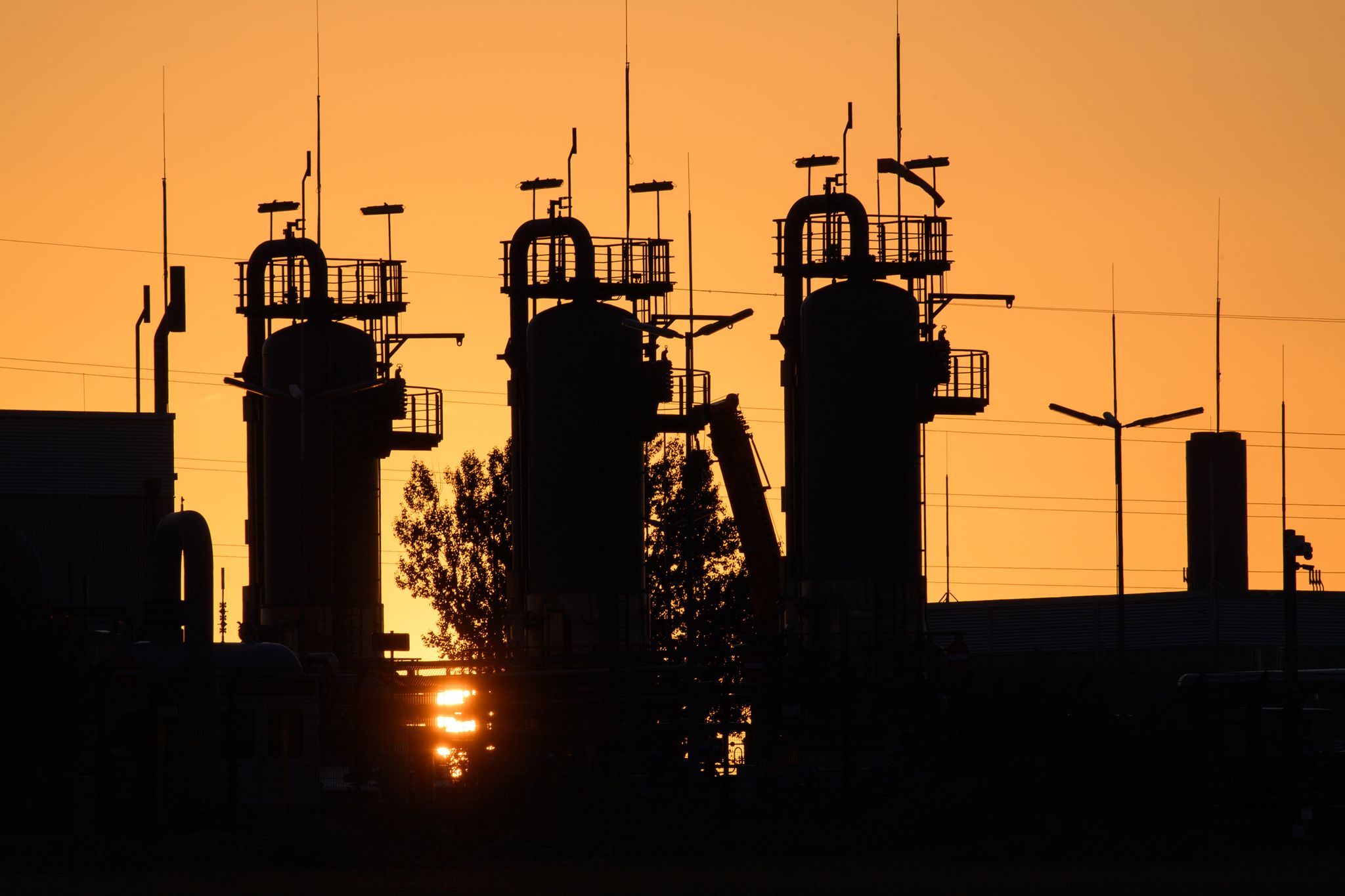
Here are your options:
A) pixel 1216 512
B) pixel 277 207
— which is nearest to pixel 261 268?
pixel 277 207

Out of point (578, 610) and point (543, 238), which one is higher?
point (543, 238)

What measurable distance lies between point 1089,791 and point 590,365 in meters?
20.6

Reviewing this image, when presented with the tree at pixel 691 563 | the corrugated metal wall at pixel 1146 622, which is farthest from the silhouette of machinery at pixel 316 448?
the corrugated metal wall at pixel 1146 622

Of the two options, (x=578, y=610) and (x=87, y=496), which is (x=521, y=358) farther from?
(x=87, y=496)

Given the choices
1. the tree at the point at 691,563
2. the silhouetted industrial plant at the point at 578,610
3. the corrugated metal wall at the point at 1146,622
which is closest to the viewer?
the silhouetted industrial plant at the point at 578,610

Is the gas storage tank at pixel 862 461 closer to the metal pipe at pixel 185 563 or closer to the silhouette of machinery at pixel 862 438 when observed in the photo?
the silhouette of machinery at pixel 862 438

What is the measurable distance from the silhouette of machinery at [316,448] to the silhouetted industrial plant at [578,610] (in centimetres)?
8

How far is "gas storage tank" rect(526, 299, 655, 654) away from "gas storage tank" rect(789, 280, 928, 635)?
4.04 m

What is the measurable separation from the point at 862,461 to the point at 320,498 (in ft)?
51.5

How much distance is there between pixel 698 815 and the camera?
35.0 metres

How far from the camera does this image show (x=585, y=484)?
51.4 meters

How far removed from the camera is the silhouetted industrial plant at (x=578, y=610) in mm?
36812

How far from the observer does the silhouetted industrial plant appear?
121ft

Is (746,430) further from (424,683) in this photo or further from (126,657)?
(126,657)
